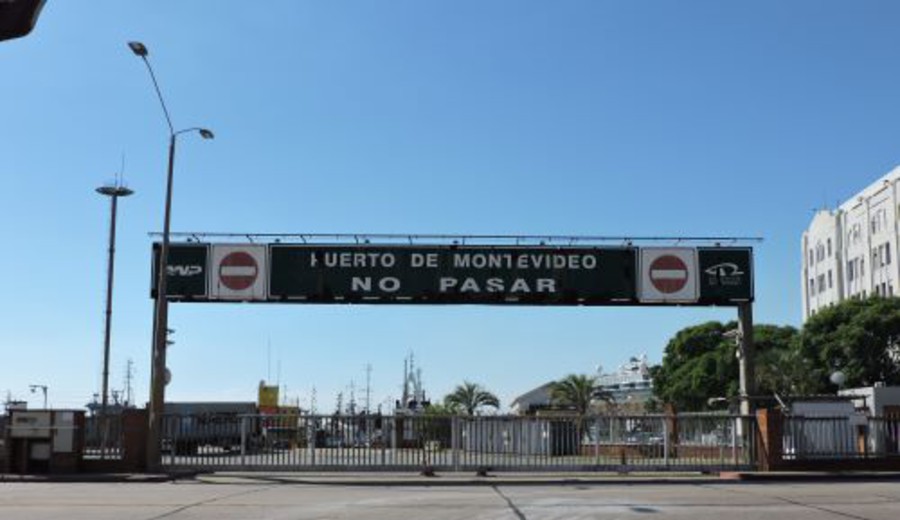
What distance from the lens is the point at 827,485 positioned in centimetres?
2311

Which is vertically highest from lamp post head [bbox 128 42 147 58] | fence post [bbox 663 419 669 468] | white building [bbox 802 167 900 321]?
white building [bbox 802 167 900 321]

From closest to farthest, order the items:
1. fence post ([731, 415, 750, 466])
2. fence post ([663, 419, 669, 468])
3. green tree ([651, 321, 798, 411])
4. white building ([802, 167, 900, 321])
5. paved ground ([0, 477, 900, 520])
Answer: paved ground ([0, 477, 900, 520]) < fence post ([663, 419, 669, 468]) < fence post ([731, 415, 750, 466]) < green tree ([651, 321, 798, 411]) < white building ([802, 167, 900, 321])

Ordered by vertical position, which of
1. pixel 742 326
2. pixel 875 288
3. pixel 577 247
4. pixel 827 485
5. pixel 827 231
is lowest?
pixel 827 485

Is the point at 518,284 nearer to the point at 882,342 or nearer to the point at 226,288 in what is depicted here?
the point at 226,288

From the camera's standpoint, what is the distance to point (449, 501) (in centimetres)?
1822

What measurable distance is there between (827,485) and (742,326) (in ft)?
26.9

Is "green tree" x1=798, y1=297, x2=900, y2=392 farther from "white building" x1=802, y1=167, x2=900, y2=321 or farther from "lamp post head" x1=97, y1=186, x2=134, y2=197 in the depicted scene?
"lamp post head" x1=97, y1=186, x2=134, y2=197

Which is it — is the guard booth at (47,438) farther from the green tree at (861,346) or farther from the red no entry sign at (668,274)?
the green tree at (861,346)

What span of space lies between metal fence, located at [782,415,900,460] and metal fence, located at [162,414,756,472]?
3.68 ft

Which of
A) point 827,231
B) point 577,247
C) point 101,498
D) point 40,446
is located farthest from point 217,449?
point 827,231

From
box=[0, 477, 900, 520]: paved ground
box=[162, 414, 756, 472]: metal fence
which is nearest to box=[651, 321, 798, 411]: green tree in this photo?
box=[162, 414, 756, 472]: metal fence

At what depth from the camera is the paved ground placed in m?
15.4

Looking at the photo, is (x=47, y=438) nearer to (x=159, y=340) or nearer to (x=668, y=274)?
(x=159, y=340)

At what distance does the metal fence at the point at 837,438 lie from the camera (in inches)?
1113
